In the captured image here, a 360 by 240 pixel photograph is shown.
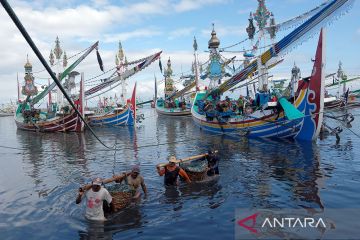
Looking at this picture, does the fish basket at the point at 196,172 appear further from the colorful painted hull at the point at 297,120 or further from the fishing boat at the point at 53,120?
the fishing boat at the point at 53,120

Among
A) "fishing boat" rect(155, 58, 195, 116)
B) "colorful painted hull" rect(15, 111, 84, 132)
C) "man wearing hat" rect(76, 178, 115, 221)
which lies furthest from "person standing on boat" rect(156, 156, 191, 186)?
"fishing boat" rect(155, 58, 195, 116)

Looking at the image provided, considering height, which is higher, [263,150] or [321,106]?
[321,106]

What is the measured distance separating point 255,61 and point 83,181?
61.8 ft

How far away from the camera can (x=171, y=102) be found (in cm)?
6506

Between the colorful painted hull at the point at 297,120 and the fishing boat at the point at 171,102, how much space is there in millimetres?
31524

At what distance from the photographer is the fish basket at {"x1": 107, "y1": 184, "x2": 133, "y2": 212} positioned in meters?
9.52

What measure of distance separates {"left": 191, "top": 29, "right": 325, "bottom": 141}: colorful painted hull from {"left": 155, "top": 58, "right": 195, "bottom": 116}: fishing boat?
31524 mm

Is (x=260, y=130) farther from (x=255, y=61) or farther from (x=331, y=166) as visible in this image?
(x=331, y=166)

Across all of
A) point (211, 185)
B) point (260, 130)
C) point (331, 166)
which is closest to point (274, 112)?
point (260, 130)

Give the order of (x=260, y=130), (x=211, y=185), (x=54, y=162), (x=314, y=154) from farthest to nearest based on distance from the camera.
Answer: (x=260, y=130) → (x=54, y=162) → (x=314, y=154) → (x=211, y=185)

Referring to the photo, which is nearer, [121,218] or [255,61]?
[121,218]

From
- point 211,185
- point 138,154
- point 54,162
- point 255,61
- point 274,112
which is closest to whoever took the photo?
point 211,185

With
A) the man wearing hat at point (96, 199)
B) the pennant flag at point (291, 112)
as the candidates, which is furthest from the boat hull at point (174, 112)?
the man wearing hat at point (96, 199)

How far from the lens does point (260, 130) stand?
2456 centimetres
